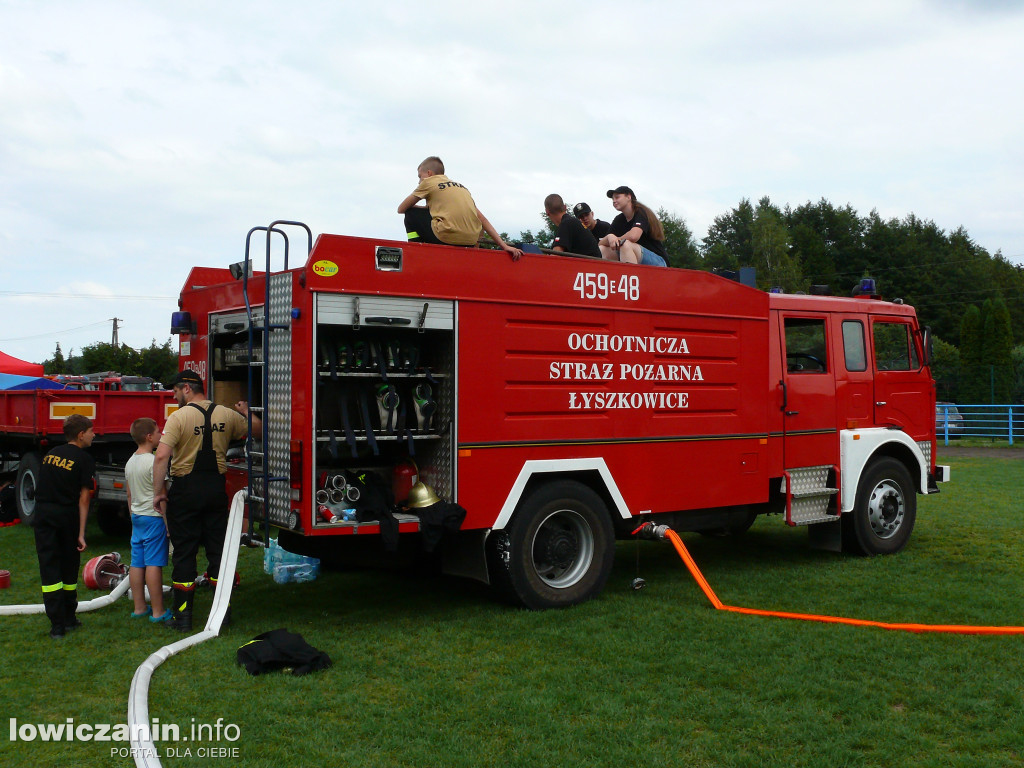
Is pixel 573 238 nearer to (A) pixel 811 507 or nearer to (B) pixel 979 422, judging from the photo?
(A) pixel 811 507

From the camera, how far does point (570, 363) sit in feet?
24.2

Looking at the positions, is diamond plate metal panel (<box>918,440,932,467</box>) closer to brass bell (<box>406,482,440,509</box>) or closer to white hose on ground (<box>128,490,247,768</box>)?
brass bell (<box>406,482,440,509</box>)

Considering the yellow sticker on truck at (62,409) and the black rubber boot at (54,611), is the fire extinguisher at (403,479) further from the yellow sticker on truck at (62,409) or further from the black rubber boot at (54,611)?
the yellow sticker on truck at (62,409)

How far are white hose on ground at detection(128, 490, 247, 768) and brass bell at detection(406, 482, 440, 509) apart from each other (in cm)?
121

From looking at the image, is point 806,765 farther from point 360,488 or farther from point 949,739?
point 360,488

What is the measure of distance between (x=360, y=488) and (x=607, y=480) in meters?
2.00

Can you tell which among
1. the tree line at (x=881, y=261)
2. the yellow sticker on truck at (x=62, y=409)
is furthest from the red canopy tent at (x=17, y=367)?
the tree line at (x=881, y=261)

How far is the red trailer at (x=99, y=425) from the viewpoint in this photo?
1090cm

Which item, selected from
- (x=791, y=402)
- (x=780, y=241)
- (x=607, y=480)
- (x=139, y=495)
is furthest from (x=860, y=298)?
(x=780, y=241)

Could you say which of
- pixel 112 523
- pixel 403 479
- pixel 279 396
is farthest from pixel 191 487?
pixel 112 523

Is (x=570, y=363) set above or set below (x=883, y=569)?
above

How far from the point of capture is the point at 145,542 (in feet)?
22.8

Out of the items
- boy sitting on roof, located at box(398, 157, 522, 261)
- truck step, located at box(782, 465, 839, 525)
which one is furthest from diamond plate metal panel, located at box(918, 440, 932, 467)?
Result: boy sitting on roof, located at box(398, 157, 522, 261)

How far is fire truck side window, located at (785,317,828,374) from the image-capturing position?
8.97 m
